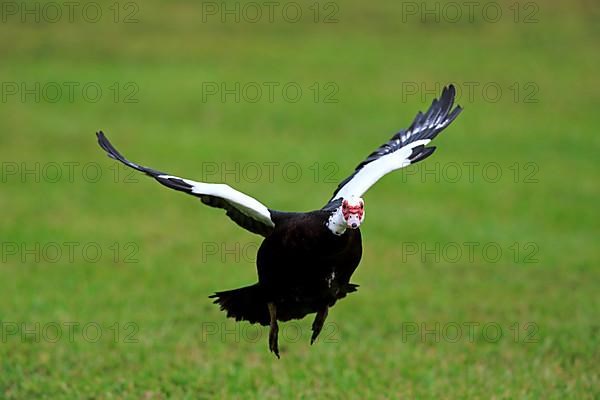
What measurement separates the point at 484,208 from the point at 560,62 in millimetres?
8800

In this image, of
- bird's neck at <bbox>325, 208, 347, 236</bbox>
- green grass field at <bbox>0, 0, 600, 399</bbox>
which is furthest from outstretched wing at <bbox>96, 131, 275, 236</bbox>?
green grass field at <bbox>0, 0, 600, 399</bbox>

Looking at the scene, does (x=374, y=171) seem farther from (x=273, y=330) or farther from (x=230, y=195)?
(x=273, y=330)

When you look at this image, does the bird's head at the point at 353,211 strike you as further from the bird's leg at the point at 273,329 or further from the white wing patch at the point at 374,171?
the bird's leg at the point at 273,329

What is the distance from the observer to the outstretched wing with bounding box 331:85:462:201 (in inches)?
214

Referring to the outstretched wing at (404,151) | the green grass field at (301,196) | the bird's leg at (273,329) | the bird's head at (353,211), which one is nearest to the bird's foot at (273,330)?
the bird's leg at (273,329)

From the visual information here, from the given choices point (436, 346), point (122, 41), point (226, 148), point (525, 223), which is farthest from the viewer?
point (122, 41)

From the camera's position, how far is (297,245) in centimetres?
497

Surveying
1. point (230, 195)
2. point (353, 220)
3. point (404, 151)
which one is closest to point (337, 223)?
point (353, 220)

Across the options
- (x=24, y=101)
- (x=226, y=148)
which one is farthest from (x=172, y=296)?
→ (x=24, y=101)

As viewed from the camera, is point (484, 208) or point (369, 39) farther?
point (369, 39)

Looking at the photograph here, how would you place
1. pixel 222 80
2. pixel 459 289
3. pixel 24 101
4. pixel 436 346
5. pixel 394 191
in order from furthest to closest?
pixel 222 80 < pixel 24 101 < pixel 394 191 < pixel 459 289 < pixel 436 346

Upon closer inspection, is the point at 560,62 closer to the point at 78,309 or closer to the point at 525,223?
the point at 525,223

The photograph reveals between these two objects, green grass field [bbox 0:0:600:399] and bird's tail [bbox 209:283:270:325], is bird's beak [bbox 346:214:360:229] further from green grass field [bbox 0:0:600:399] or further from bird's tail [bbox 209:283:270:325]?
green grass field [bbox 0:0:600:399]

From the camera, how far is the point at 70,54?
20.6m
